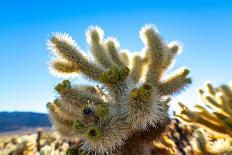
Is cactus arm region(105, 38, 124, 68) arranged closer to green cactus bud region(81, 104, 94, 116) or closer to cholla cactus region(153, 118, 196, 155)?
cholla cactus region(153, 118, 196, 155)

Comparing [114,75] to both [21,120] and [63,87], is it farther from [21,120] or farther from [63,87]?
[21,120]

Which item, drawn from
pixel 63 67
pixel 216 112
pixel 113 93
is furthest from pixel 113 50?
pixel 216 112

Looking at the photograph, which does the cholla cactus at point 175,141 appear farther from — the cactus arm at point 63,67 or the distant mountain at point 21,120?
the distant mountain at point 21,120

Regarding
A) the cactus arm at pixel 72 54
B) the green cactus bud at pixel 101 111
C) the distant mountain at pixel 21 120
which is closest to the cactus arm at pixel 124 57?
the cactus arm at pixel 72 54

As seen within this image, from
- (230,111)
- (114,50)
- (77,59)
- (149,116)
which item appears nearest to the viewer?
(230,111)

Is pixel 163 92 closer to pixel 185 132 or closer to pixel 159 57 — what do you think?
pixel 159 57

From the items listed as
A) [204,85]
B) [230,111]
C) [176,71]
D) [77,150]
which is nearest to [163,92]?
[176,71]
